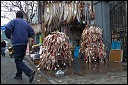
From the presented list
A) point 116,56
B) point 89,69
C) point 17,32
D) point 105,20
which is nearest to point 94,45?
point 116,56

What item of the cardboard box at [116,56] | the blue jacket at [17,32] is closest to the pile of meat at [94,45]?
the cardboard box at [116,56]

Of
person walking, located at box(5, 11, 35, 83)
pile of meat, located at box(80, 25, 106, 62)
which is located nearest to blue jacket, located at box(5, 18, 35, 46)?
person walking, located at box(5, 11, 35, 83)

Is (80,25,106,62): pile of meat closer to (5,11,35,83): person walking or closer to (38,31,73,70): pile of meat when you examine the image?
(38,31,73,70): pile of meat

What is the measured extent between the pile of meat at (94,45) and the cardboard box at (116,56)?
39 cm

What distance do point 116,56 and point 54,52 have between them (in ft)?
11.1

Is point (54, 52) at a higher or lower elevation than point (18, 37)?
lower

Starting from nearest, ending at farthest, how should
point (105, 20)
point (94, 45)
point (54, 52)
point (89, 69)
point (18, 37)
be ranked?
point (18, 37), point (89, 69), point (54, 52), point (94, 45), point (105, 20)

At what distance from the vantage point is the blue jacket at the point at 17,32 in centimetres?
770

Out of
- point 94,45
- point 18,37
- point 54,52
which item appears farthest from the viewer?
point 94,45

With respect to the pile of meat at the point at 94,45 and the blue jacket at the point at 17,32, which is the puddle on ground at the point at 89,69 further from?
the blue jacket at the point at 17,32

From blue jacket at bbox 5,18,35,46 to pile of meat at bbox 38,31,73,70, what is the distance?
8.40 ft

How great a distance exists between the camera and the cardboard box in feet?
39.8

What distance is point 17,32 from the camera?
25.5ft

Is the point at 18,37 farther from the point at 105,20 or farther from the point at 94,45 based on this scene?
the point at 105,20
